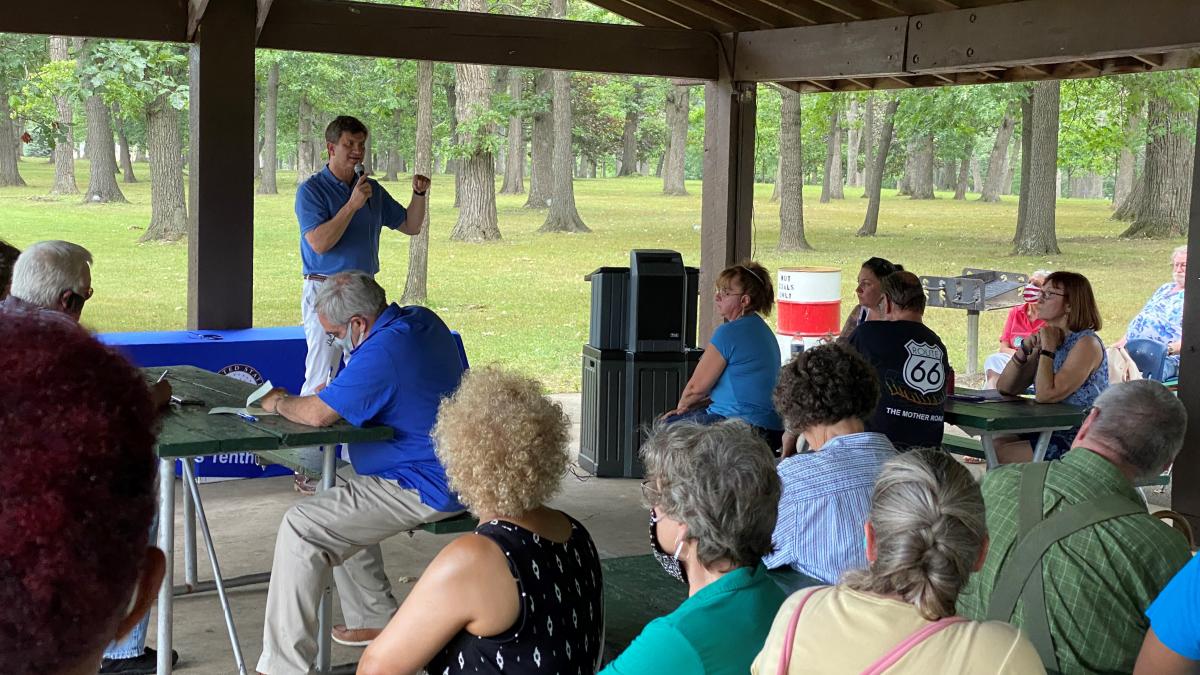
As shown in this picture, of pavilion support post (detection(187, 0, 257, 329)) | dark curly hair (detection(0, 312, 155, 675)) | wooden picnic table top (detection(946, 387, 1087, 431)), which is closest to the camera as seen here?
dark curly hair (detection(0, 312, 155, 675))

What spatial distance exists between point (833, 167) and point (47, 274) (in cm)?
3337


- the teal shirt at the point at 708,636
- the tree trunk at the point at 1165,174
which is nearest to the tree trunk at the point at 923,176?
the tree trunk at the point at 1165,174

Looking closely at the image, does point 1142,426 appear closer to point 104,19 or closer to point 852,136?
point 104,19

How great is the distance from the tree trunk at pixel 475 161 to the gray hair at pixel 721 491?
11.8 m

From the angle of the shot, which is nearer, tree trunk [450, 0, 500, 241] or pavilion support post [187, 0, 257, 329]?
pavilion support post [187, 0, 257, 329]

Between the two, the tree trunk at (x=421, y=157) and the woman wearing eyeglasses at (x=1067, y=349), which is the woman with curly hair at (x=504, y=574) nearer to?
the woman wearing eyeglasses at (x=1067, y=349)

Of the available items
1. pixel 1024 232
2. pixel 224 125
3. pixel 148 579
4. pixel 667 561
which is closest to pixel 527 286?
pixel 1024 232

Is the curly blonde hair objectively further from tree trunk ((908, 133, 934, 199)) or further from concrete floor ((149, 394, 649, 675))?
tree trunk ((908, 133, 934, 199))

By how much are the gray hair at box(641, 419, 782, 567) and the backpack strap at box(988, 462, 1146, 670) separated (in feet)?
1.70

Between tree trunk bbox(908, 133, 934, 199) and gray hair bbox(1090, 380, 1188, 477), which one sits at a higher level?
tree trunk bbox(908, 133, 934, 199)

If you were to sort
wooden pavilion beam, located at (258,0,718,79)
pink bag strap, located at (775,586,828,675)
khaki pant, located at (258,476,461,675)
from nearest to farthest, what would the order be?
pink bag strap, located at (775,586,828,675), khaki pant, located at (258,476,461,675), wooden pavilion beam, located at (258,0,718,79)

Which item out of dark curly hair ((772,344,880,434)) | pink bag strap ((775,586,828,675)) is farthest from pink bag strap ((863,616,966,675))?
dark curly hair ((772,344,880,434))

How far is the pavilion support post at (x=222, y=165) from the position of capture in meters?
6.20

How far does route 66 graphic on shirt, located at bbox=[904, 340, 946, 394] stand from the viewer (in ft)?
14.8
